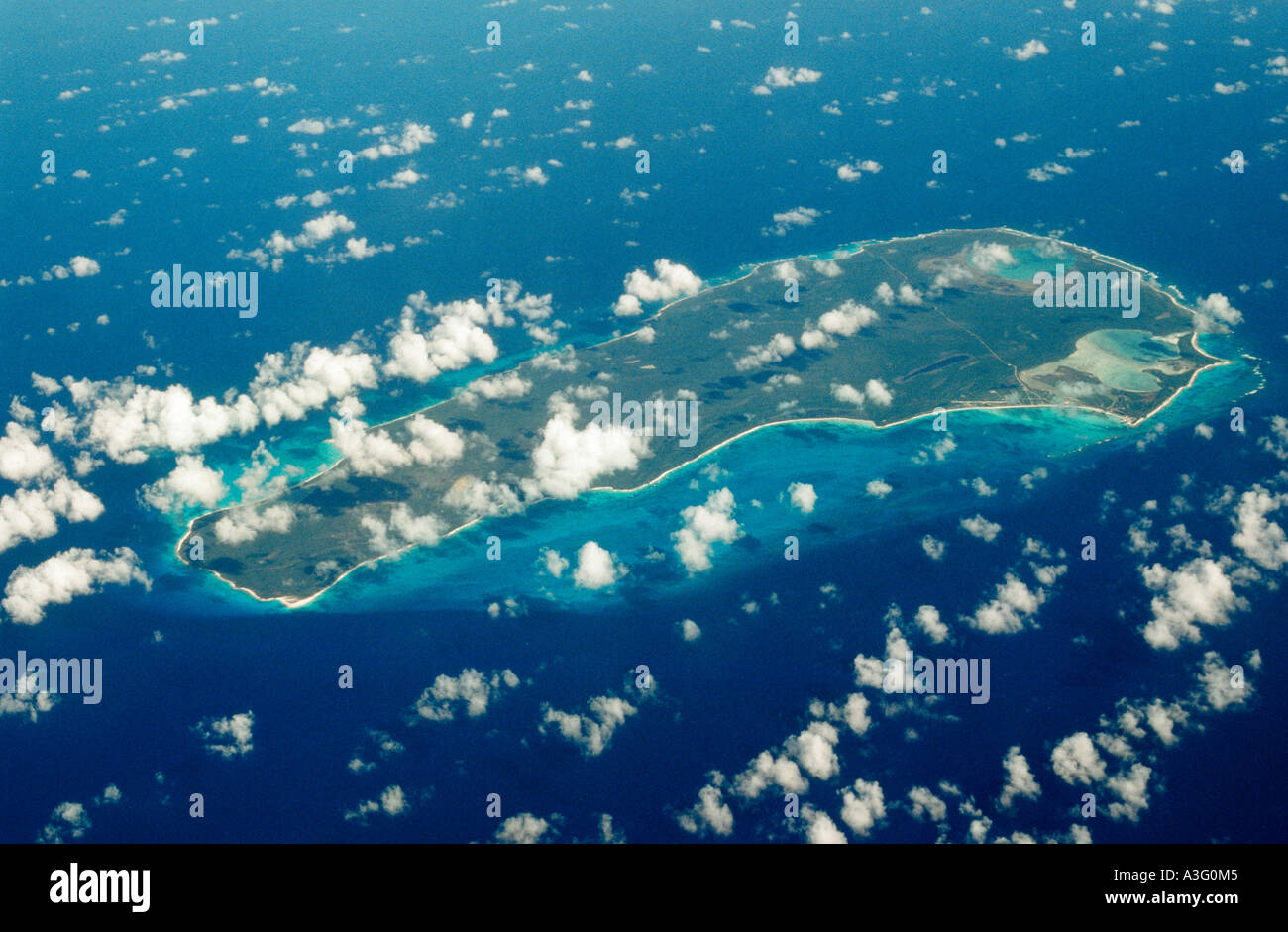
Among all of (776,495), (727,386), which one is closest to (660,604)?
(776,495)

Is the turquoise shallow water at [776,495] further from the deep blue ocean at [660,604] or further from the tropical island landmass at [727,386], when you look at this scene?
the tropical island landmass at [727,386]

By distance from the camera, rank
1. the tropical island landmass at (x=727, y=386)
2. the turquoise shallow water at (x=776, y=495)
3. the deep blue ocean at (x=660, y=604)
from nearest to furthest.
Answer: the deep blue ocean at (x=660, y=604), the turquoise shallow water at (x=776, y=495), the tropical island landmass at (x=727, y=386)

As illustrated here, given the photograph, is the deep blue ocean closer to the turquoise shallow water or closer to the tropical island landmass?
the turquoise shallow water

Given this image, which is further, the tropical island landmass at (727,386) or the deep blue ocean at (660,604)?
the tropical island landmass at (727,386)

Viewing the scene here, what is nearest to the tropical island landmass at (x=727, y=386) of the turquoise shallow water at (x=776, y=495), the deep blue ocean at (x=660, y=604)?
the turquoise shallow water at (x=776, y=495)

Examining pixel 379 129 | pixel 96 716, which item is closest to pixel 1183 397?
pixel 96 716

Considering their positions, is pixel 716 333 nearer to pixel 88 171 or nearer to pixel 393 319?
pixel 393 319

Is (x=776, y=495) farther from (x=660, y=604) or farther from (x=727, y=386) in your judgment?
(x=727, y=386)

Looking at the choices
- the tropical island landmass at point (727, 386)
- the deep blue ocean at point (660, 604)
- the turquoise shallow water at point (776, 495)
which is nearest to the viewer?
the deep blue ocean at point (660, 604)
